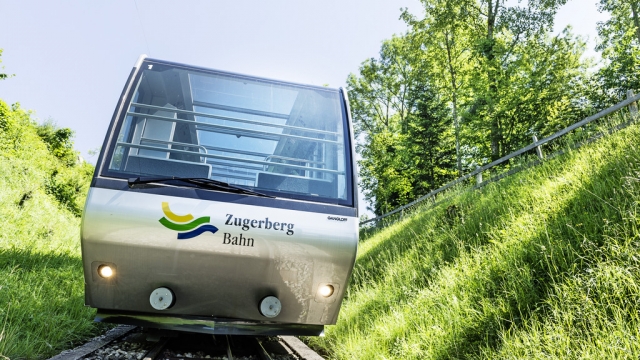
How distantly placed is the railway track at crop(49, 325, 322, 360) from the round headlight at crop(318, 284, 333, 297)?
2.61 feet

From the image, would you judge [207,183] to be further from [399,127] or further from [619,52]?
[619,52]

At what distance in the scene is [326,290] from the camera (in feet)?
11.3

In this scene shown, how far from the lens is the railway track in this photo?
339cm

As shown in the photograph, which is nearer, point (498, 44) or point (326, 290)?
point (326, 290)

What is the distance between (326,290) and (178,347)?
1649mm

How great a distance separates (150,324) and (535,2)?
21.5m

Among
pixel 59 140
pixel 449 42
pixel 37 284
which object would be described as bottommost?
pixel 37 284

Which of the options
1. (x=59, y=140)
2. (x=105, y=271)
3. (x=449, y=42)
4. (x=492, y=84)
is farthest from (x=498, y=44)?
(x=59, y=140)

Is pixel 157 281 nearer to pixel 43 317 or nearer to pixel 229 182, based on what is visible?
pixel 229 182

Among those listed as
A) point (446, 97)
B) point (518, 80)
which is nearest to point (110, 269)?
point (518, 80)

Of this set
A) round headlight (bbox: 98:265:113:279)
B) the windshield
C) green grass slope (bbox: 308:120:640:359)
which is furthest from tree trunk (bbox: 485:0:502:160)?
round headlight (bbox: 98:265:113:279)

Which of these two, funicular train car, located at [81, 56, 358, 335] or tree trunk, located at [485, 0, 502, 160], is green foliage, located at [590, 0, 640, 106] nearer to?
tree trunk, located at [485, 0, 502, 160]

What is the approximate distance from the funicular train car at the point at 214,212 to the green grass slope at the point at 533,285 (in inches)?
41.7

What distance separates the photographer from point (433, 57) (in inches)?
887
